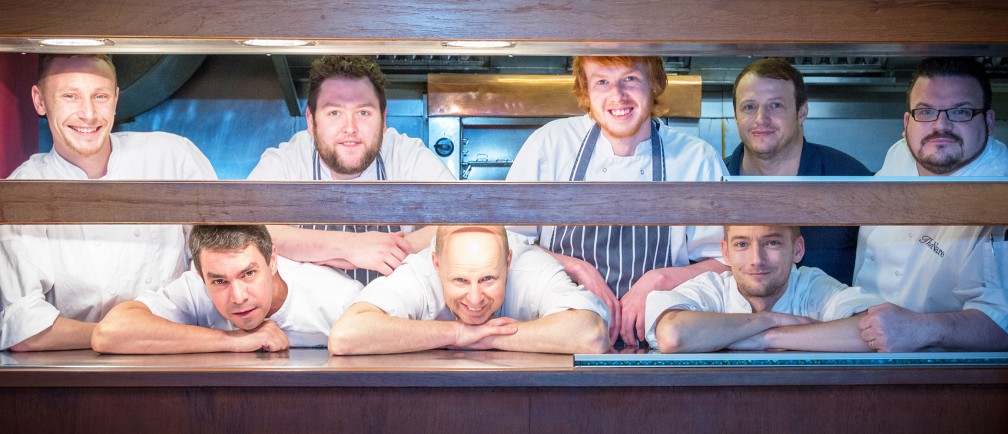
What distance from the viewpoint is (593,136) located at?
256cm

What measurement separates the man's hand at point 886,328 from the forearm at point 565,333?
69cm

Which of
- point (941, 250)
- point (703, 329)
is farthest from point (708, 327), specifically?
point (941, 250)

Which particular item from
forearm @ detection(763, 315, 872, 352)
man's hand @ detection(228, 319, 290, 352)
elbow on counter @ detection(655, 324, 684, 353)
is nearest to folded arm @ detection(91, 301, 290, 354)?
man's hand @ detection(228, 319, 290, 352)

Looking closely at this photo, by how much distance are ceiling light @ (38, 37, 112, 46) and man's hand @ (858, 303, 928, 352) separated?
6.88ft

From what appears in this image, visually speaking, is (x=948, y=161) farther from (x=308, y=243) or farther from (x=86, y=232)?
(x=86, y=232)

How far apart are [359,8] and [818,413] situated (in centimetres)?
159

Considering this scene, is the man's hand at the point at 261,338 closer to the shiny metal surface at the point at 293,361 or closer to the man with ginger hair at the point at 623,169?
the shiny metal surface at the point at 293,361

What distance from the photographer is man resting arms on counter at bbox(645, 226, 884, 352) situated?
2568 millimetres

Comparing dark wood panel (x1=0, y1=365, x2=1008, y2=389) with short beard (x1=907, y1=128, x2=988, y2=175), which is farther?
short beard (x1=907, y1=128, x2=988, y2=175)

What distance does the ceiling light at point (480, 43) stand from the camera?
2.51m

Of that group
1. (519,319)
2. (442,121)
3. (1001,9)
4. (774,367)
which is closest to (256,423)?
(519,319)

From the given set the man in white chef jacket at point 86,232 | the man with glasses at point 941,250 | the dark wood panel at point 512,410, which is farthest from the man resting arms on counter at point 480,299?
the man with glasses at point 941,250

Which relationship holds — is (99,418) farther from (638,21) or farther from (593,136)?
(638,21)

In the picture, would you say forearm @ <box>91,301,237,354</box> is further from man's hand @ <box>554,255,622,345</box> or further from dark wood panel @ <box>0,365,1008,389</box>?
man's hand @ <box>554,255,622,345</box>
